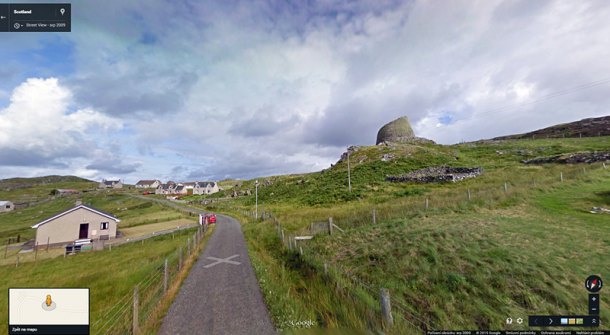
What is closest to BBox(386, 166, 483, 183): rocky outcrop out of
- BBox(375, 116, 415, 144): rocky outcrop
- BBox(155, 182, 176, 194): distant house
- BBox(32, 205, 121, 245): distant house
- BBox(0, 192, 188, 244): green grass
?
BBox(375, 116, 415, 144): rocky outcrop

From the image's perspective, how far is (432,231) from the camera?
499 inches

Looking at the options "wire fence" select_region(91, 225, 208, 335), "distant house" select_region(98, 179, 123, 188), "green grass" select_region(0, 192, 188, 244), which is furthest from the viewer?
"distant house" select_region(98, 179, 123, 188)

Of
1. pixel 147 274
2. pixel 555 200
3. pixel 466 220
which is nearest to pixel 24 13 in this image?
pixel 147 274

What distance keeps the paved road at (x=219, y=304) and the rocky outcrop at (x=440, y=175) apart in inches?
1353

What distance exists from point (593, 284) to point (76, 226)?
195 feet

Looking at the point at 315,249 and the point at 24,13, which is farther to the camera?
the point at 315,249

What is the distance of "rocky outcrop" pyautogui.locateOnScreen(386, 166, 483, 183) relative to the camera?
118 feet

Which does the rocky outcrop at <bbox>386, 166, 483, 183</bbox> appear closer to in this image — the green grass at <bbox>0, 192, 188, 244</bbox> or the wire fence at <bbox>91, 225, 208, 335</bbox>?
the wire fence at <bbox>91, 225, 208, 335</bbox>

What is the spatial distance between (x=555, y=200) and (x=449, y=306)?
19373 mm

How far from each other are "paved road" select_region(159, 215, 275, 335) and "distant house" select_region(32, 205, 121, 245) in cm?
4122

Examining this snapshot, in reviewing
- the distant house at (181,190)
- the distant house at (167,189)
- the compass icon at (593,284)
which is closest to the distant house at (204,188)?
the distant house at (181,190)

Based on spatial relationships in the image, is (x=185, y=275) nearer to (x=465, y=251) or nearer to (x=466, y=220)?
(x=465, y=251)

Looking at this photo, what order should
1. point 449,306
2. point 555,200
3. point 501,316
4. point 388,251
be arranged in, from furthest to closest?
point 555,200 → point 388,251 → point 449,306 → point 501,316

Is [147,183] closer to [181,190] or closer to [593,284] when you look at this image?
[181,190]
